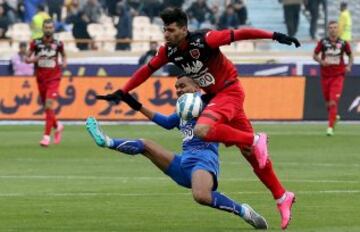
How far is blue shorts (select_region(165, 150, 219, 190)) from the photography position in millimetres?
12781

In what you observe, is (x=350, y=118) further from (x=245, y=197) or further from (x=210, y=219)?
(x=210, y=219)

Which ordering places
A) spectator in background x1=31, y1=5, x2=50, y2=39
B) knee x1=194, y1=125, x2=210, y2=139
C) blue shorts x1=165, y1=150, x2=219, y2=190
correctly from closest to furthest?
1. knee x1=194, y1=125, x2=210, y2=139
2. blue shorts x1=165, y1=150, x2=219, y2=190
3. spectator in background x1=31, y1=5, x2=50, y2=39

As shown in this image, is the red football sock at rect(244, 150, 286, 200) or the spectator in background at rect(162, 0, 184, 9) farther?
the spectator in background at rect(162, 0, 184, 9)

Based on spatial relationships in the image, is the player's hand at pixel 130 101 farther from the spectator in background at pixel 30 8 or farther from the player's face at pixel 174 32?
the spectator in background at pixel 30 8

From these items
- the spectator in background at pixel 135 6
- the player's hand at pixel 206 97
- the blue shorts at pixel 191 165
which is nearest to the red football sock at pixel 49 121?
the player's hand at pixel 206 97

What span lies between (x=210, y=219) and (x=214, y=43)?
6.55ft

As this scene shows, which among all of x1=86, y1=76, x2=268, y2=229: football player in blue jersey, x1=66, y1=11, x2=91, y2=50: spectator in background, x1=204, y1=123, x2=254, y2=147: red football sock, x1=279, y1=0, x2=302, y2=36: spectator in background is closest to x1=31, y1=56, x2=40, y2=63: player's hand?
x1=86, y1=76, x2=268, y2=229: football player in blue jersey

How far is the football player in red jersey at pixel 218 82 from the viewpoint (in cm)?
1254

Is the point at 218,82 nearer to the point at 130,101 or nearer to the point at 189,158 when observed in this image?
the point at 189,158

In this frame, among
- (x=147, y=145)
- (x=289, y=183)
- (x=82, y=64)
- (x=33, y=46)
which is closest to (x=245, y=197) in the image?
(x=289, y=183)

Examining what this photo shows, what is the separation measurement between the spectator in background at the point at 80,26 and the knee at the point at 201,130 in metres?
30.8

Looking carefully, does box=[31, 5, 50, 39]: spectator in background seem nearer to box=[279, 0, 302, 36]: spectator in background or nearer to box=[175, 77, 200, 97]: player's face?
box=[279, 0, 302, 36]: spectator in background

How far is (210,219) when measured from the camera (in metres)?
13.7

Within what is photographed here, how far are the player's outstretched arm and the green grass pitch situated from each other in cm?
180
